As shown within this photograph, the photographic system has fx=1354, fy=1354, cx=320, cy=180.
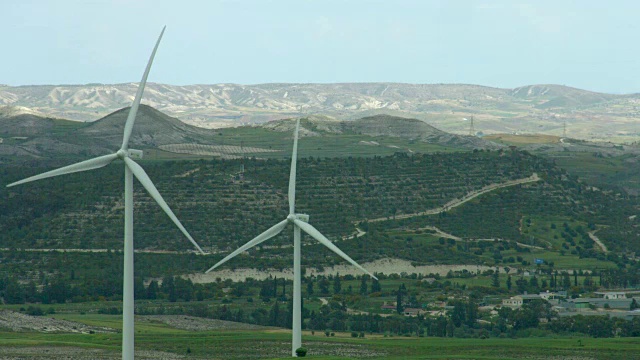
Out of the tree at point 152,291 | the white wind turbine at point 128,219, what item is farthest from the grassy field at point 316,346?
the white wind turbine at point 128,219

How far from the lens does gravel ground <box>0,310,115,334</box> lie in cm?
11550

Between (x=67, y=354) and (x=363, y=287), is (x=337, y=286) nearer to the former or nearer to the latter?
(x=363, y=287)

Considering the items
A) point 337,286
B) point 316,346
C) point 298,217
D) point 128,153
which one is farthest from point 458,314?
point 128,153

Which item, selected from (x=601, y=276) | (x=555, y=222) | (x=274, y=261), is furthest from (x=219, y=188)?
(x=601, y=276)

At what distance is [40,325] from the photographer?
117 m

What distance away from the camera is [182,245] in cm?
17250

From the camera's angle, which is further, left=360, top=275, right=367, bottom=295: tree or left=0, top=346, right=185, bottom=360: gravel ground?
left=360, top=275, right=367, bottom=295: tree

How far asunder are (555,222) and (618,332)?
75.7 m

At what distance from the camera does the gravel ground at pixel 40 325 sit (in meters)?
116

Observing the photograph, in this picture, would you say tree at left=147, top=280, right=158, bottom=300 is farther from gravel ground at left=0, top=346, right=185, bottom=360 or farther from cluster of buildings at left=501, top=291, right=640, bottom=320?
gravel ground at left=0, top=346, right=185, bottom=360

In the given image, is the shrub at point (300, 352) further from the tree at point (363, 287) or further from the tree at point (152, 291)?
the tree at point (363, 287)

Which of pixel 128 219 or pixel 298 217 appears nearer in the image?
pixel 128 219

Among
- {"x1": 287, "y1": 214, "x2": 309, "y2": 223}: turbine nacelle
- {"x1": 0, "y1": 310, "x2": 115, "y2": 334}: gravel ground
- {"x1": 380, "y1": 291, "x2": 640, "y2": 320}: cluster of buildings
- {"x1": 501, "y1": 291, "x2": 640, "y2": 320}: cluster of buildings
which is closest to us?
{"x1": 287, "y1": 214, "x2": 309, "y2": 223}: turbine nacelle

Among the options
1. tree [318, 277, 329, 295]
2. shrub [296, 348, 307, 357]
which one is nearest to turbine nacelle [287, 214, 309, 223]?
shrub [296, 348, 307, 357]
